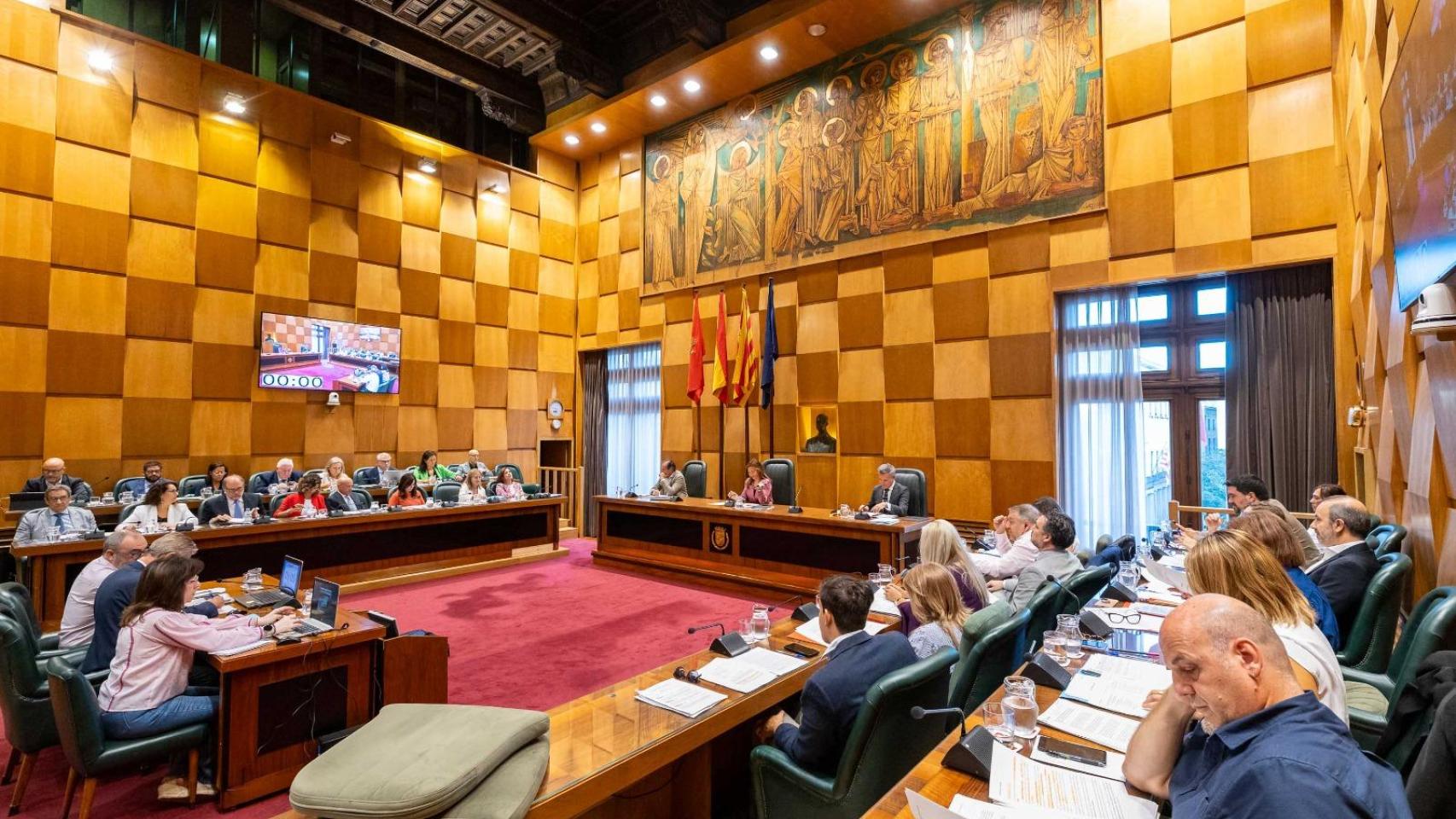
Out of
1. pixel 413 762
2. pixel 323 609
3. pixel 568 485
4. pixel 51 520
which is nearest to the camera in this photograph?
pixel 413 762

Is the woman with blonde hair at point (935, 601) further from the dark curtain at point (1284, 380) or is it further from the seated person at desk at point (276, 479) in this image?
the seated person at desk at point (276, 479)

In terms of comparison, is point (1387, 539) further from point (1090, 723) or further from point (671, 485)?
point (671, 485)

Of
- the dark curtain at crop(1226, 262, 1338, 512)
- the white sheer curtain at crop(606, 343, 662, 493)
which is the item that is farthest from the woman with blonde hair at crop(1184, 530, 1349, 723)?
the white sheer curtain at crop(606, 343, 662, 493)

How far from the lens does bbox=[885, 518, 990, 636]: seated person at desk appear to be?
2936mm

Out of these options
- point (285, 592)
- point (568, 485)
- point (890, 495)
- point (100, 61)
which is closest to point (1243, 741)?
point (285, 592)

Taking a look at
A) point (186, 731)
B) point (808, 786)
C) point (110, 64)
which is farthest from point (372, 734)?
point (110, 64)

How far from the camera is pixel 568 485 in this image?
10.8 metres

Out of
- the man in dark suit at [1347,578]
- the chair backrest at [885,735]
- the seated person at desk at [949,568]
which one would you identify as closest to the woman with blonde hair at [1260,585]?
the chair backrest at [885,735]

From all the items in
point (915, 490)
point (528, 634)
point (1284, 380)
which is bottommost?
point (528, 634)

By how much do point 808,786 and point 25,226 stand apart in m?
9.03

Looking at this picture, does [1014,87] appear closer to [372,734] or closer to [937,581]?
[937,581]

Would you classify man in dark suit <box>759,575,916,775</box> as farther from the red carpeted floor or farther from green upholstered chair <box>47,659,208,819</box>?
green upholstered chair <box>47,659,208,819</box>

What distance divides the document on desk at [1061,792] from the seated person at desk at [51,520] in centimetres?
648

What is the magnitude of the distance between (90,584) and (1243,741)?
191 inches
